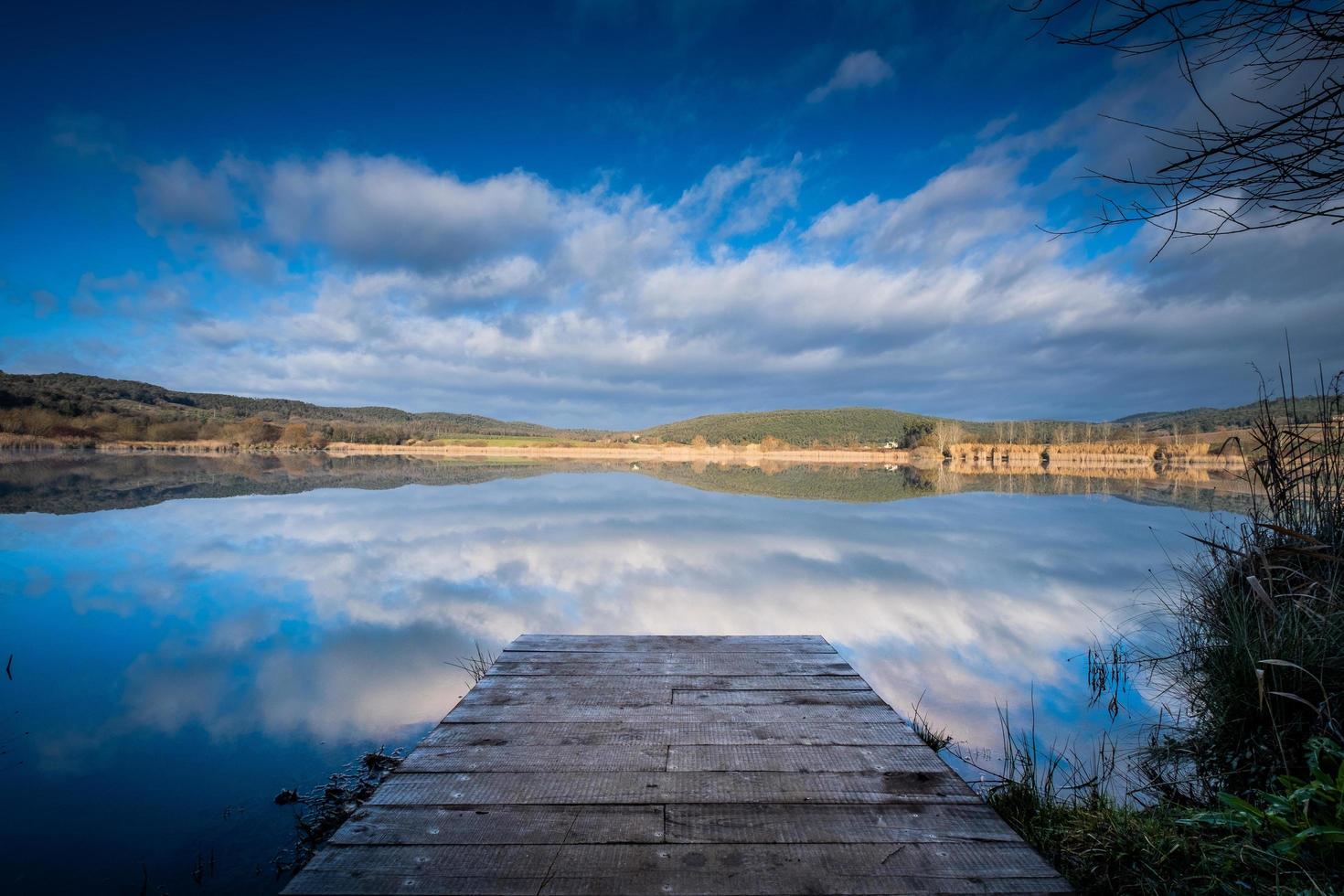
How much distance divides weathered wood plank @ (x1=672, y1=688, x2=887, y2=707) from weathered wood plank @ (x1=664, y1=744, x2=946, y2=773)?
0.45m

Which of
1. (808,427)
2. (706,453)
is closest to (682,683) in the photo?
(706,453)

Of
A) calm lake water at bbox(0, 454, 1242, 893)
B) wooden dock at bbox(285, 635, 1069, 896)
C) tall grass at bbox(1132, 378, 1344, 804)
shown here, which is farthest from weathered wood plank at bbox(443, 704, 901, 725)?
tall grass at bbox(1132, 378, 1344, 804)

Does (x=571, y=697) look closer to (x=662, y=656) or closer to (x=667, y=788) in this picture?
(x=662, y=656)

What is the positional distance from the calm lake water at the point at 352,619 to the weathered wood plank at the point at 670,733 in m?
1.01

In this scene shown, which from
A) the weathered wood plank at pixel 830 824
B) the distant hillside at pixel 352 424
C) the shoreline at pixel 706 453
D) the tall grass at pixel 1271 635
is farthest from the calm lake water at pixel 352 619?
the shoreline at pixel 706 453

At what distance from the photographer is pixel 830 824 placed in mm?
1649

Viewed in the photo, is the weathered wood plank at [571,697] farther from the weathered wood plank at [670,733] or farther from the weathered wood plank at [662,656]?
the weathered wood plank at [662,656]

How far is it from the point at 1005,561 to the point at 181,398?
7819 centimetres

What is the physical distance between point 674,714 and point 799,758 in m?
0.60

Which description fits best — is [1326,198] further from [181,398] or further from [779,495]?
[181,398]

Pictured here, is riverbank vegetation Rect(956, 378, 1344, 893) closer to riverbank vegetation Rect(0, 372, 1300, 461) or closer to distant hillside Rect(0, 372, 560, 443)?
riverbank vegetation Rect(0, 372, 1300, 461)

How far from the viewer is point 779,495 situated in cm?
1830

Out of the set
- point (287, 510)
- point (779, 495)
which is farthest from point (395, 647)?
point (779, 495)

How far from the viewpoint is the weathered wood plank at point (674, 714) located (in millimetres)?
2428
